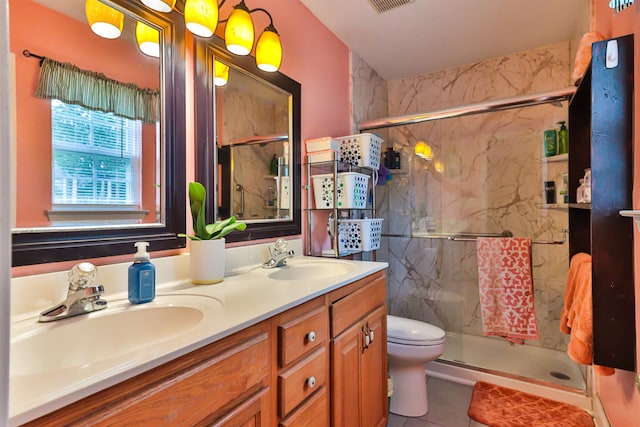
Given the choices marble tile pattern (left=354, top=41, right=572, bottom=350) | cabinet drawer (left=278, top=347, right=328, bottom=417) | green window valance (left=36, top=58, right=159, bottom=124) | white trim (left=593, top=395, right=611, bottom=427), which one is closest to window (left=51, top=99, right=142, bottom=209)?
green window valance (left=36, top=58, right=159, bottom=124)

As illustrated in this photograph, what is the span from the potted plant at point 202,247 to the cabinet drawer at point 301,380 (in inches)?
17.4

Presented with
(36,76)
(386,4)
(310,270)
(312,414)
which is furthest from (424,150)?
(36,76)

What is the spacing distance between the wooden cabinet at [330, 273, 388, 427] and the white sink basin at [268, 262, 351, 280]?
191mm

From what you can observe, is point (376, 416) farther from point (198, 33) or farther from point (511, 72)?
point (511, 72)

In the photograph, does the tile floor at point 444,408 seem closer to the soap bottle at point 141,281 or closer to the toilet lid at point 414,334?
the toilet lid at point 414,334

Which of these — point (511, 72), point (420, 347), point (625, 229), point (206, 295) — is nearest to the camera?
point (206, 295)

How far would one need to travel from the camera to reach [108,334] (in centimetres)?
86

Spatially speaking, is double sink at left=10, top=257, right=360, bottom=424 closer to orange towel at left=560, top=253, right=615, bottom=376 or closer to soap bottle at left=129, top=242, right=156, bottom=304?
soap bottle at left=129, top=242, right=156, bottom=304

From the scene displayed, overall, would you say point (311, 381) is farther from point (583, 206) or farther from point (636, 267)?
point (583, 206)

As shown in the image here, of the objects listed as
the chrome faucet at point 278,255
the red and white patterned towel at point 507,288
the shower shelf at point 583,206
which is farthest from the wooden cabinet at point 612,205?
the chrome faucet at point 278,255

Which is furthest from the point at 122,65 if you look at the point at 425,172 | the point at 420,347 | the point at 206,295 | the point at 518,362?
the point at 518,362

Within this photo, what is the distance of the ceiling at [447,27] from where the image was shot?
1.94 metres

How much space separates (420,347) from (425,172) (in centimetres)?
162

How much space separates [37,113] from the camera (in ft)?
2.96
